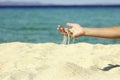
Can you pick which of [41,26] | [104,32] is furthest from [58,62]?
[41,26]

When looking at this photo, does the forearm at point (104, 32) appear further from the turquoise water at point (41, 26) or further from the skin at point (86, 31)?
the turquoise water at point (41, 26)

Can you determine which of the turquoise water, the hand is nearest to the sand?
the hand

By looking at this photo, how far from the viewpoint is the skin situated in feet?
13.5

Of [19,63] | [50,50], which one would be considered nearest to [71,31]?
[19,63]

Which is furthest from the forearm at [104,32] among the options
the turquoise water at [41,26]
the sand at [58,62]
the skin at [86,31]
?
the turquoise water at [41,26]

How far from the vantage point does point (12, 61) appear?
533cm

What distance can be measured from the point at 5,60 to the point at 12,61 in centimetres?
18

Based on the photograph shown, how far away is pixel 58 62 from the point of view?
502 centimetres

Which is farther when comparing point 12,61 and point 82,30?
point 12,61

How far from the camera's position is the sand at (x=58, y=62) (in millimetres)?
3832

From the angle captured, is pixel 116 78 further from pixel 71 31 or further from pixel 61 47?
pixel 61 47

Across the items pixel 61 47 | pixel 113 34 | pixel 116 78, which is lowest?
pixel 61 47

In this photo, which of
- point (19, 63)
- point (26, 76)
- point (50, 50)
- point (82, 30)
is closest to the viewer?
point (26, 76)

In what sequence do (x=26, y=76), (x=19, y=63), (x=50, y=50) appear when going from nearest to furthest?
(x=26, y=76) < (x=19, y=63) < (x=50, y=50)
